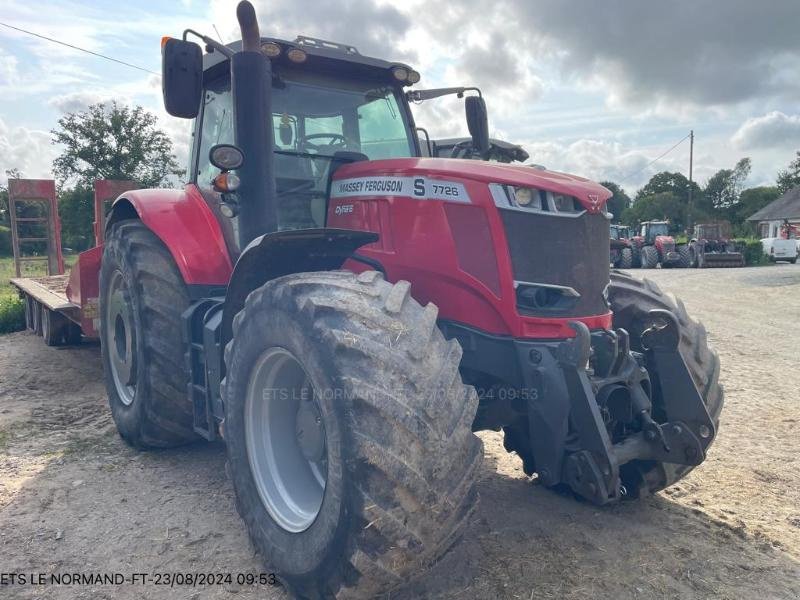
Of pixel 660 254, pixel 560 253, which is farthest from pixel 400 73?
pixel 660 254

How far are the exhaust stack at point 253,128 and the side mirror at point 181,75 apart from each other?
0.72 feet

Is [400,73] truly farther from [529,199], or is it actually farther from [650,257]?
[650,257]

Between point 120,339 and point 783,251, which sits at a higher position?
point 783,251

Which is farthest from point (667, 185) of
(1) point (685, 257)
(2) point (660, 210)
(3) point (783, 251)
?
(1) point (685, 257)

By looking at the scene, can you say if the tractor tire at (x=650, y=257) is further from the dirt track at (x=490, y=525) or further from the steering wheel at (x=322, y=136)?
the steering wheel at (x=322, y=136)

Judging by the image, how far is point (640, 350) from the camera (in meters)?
3.81

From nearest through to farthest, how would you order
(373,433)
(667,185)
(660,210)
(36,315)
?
(373,433) < (36,315) < (660,210) < (667,185)

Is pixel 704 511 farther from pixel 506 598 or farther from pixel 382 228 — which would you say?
pixel 382 228

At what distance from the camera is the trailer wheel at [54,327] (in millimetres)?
7324

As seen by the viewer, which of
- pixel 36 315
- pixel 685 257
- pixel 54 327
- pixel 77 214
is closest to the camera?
pixel 54 327

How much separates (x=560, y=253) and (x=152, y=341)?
8.40 feet

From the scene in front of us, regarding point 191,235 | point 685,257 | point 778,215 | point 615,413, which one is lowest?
point 615,413

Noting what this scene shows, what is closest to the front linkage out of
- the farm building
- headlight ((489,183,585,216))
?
headlight ((489,183,585,216))

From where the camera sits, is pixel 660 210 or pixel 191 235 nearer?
pixel 191 235
